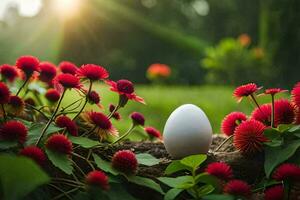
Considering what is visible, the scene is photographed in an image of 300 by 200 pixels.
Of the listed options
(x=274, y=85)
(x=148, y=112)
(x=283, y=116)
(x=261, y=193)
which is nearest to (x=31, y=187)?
(x=261, y=193)

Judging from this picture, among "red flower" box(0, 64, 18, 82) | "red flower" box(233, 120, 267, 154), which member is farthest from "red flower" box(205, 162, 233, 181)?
"red flower" box(0, 64, 18, 82)

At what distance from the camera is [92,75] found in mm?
1701

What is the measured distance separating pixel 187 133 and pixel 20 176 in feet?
2.68

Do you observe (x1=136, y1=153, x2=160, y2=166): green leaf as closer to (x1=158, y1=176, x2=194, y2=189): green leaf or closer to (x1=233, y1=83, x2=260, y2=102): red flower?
(x1=158, y1=176, x2=194, y2=189): green leaf

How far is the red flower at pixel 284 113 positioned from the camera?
6.33 ft

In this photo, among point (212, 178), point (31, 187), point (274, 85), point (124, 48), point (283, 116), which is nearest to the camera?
point (31, 187)

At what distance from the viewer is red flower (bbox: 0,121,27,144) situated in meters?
1.53

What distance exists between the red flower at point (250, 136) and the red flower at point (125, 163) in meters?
0.41

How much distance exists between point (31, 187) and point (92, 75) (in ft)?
2.05

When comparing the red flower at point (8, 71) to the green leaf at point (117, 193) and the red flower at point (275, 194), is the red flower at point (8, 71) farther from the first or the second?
the red flower at point (275, 194)

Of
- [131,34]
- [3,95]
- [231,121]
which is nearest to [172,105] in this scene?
[231,121]

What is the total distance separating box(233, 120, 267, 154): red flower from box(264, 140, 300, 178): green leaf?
8 cm

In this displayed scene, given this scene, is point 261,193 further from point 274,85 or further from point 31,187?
point 274,85

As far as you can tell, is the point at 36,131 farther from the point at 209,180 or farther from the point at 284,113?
the point at 284,113
